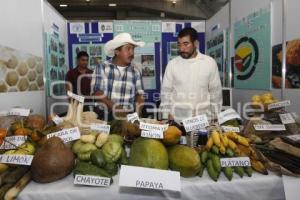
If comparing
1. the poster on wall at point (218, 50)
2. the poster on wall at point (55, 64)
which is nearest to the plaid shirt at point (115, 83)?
the poster on wall at point (55, 64)

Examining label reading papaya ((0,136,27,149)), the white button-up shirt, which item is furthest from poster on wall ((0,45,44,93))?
the white button-up shirt

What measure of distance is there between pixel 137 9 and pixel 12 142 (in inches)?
338

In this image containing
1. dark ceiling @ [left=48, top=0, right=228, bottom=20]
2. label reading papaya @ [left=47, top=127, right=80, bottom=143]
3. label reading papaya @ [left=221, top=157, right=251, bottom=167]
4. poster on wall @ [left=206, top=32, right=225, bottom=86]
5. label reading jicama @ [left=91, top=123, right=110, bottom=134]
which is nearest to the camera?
label reading papaya @ [left=221, top=157, right=251, bottom=167]

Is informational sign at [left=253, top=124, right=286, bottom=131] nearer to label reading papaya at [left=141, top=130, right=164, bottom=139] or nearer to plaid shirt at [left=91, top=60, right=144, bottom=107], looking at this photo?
label reading papaya at [left=141, top=130, right=164, bottom=139]

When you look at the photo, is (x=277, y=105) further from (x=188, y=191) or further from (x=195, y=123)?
(x=188, y=191)

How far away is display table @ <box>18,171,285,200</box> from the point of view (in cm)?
109

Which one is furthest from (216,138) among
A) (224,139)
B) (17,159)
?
(17,159)

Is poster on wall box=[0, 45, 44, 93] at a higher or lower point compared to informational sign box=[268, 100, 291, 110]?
higher

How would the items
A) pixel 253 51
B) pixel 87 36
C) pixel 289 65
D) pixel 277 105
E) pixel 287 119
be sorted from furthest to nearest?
pixel 87 36
pixel 253 51
pixel 289 65
pixel 277 105
pixel 287 119

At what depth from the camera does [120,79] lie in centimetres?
254

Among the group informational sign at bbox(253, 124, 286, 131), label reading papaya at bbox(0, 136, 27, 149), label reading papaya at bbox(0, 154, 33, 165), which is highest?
informational sign at bbox(253, 124, 286, 131)

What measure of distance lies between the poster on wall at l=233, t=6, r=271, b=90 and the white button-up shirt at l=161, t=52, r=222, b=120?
559 mm

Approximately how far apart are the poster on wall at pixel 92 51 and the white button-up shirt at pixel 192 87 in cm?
230

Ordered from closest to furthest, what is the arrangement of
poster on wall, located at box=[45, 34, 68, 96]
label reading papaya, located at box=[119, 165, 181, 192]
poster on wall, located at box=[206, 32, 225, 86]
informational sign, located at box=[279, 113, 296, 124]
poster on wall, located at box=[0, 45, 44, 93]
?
1. label reading papaya, located at box=[119, 165, 181, 192]
2. informational sign, located at box=[279, 113, 296, 124]
3. poster on wall, located at box=[0, 45, 44, 93]
4. poster on wall, located at box=[45, 34, 68, 96]
5. poster on wall, located at box=[206, 32, 225, 86]
